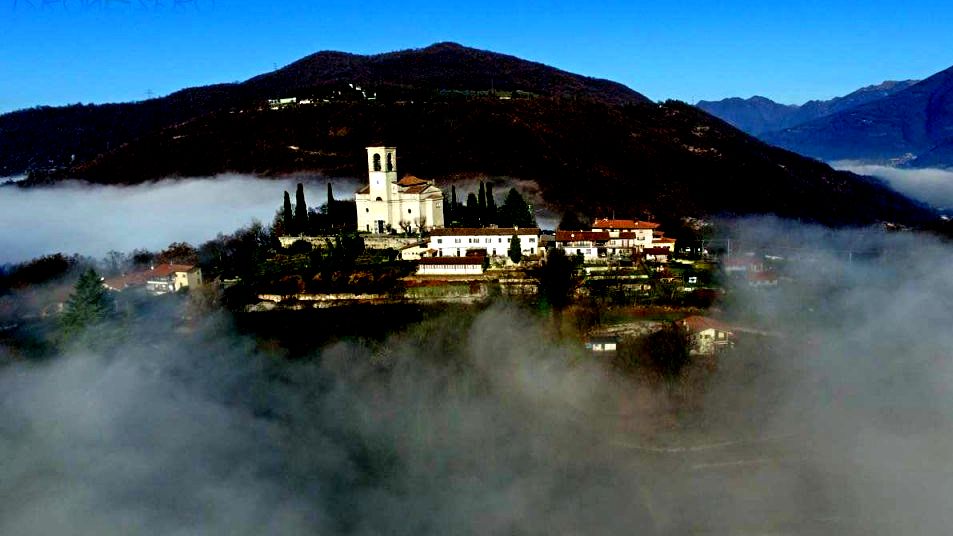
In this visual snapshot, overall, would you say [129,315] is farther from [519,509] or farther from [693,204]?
[693,204]

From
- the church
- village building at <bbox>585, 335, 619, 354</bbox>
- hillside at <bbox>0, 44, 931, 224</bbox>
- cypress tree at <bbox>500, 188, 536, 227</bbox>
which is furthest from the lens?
hillside at <bbox>0, 44, 931, 224</bbox>

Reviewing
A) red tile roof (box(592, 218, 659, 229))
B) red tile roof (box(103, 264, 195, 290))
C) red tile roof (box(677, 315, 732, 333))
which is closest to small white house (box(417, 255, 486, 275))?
red tile roof (box(592, 218, 659, 229))

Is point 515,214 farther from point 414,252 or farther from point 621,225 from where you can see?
point 414,252

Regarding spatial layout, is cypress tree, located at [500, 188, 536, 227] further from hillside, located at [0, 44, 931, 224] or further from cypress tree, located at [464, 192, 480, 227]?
hillside, located at [0, 44, 931, 224]

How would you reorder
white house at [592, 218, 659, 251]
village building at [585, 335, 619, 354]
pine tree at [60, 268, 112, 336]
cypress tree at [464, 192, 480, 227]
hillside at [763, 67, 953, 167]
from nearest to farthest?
1. pine tree at [60, 268, 112, 336]
2. village building at [585, 335, 619, 354]
3. white house at [592, 218, 659, 251]
4. cypress tree at [464, 192, 480, 227]
5. hillside at [763, 67, 953, 167]

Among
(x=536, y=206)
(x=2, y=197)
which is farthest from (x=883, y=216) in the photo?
(x=2, y=197)
